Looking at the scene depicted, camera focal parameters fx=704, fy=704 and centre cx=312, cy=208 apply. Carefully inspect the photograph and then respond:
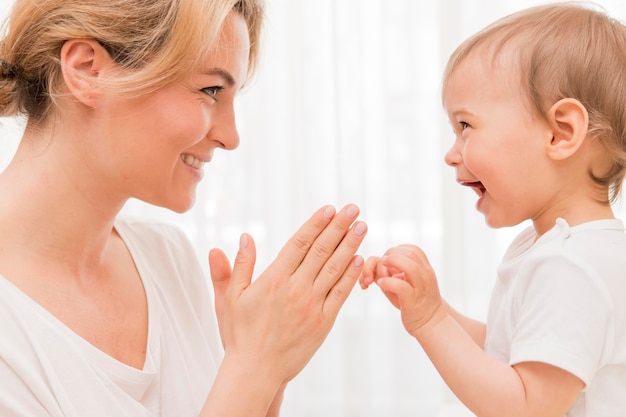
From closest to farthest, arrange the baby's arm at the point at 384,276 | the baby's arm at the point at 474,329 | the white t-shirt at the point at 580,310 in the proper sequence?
the white t-shirt at the point at 580,310
the baby's arm at the point at 384,276
the baby's arm at the point at 474,329

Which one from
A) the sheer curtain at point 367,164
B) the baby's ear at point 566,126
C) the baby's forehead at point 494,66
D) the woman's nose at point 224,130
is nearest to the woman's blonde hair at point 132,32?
the woman's nose at point 224,130

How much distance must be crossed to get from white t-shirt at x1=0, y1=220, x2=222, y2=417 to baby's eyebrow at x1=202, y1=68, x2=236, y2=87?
43 cm

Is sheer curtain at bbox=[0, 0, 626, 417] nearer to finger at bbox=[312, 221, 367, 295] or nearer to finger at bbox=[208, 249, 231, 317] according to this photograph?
finger at bbox=[208, 249, 231, 317]

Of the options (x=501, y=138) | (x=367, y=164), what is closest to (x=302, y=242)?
(x=501, y=138)

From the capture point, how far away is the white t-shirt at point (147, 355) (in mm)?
1026

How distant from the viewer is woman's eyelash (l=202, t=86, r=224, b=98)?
48.9 inches

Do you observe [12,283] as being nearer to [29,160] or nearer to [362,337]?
[29,160]

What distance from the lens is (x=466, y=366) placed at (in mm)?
1081

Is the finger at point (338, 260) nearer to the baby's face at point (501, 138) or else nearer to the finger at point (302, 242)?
the finger at point (302, 242)

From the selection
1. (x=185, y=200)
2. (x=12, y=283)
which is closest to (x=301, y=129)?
(x=185, y=200)

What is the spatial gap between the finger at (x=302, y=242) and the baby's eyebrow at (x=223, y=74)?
291 millimetres

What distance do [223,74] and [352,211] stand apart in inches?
13.1

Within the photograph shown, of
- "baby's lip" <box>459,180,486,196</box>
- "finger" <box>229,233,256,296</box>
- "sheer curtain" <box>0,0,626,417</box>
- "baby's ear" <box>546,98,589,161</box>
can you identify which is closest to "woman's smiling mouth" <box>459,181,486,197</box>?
"baby's lip" <box>459,180,486,196</box>

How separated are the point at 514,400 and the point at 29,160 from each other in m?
0.88
